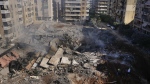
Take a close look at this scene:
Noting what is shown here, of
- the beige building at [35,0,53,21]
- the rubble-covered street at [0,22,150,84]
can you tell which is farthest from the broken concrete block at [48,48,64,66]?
the beige building at [35,0,53,21]

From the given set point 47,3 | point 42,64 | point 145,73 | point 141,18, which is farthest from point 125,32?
point 47,3

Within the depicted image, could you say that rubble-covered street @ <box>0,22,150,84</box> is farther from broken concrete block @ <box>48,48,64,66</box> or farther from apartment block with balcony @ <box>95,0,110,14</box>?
apartment block with balcony @ <box>95,0,110,14</box>

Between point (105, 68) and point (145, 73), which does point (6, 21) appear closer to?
point (105, 68)

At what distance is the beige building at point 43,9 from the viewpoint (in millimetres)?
58241

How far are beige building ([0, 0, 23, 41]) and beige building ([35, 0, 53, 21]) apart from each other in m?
22.3

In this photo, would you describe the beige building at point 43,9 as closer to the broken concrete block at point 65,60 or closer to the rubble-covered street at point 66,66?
the rubble-covered street at point 66,66

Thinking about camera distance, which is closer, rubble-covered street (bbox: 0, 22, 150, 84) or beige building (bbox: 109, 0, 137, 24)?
rubble-covered street (bbox: 0, 22, 150, 84)

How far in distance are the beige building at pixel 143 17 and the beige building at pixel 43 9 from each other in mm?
34485

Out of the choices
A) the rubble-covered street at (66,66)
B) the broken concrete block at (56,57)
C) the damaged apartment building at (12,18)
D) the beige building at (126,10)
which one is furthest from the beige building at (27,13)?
the beige building at (126,10)

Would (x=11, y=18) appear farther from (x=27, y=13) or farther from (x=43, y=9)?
(x=43, y=9)

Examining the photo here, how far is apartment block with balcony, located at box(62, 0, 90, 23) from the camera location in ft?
196

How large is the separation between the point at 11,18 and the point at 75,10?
105ft

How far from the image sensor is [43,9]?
59.4m

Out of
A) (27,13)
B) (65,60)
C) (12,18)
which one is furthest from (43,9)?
(65,60)
